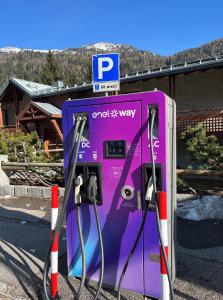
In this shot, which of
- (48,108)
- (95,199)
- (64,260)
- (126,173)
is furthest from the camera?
(48,108)

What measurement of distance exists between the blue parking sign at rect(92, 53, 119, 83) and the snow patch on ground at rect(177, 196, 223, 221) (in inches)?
112

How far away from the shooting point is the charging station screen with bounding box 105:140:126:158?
9.86ft

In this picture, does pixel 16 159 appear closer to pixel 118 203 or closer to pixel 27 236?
pixel 27 236

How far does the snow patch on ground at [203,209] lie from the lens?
5.50 metres

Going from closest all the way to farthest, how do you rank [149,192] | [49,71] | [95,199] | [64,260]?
[149,192], [95,199], [64,260], [49,71]

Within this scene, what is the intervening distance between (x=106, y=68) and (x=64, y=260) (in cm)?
302

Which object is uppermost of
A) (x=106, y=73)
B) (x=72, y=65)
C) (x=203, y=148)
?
(x=72, y=65)

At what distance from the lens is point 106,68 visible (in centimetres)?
489

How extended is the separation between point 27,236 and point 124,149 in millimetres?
2847

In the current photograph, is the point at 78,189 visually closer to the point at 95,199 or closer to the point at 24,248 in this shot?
the point at 95,199

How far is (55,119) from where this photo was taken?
1920cm

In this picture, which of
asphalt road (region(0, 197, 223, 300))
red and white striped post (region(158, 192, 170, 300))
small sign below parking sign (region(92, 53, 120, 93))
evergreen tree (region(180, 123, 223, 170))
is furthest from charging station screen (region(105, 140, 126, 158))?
evergreen tree (region(180, 123, 223, 170))

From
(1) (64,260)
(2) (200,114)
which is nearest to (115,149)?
(1) (64,260)

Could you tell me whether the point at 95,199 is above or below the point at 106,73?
below
